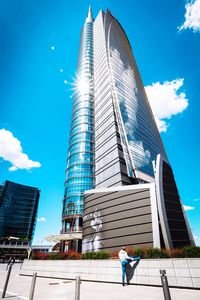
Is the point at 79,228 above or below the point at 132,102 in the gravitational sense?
below

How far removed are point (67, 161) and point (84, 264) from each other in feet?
227

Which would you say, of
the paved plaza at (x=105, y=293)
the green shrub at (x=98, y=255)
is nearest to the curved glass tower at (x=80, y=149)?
the green shrub at (x=98, y=255)

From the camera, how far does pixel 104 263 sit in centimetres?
1086

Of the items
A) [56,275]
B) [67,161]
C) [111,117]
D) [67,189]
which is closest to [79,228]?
[67,189]

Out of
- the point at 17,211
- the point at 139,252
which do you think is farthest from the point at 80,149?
the point at 17,211

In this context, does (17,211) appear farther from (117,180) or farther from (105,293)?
(105,293)

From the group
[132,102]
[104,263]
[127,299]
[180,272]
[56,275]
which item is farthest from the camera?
[132,102]

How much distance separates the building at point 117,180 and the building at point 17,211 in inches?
2768

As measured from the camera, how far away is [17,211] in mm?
123188

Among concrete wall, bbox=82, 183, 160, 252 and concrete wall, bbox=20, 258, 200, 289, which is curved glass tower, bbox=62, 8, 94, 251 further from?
concrete wall, bbox=20, 258, 200, 289

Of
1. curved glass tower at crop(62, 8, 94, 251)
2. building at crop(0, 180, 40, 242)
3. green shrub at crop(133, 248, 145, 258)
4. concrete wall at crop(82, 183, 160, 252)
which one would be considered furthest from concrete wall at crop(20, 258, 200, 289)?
building at crop(0, 180, 40, 242)

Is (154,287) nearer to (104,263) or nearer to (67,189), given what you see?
(104,263)

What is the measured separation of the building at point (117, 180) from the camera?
20.9 m

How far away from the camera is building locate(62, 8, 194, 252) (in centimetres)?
2089
